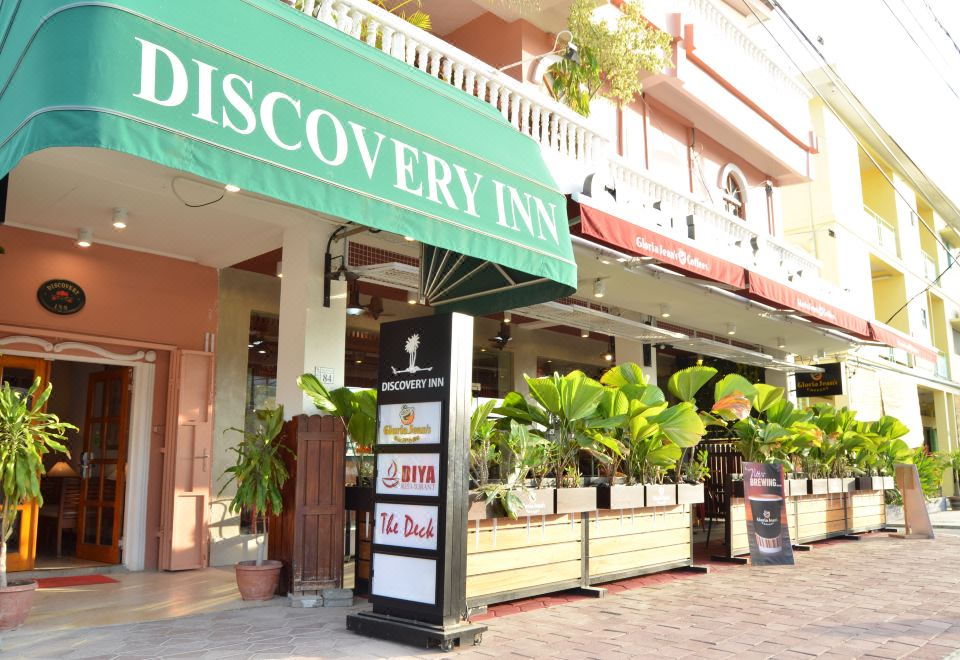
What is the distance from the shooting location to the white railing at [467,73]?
6480 mm

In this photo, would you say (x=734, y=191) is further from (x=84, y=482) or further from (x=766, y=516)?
(x=84, y=482)

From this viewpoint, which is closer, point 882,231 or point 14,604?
point 14,604

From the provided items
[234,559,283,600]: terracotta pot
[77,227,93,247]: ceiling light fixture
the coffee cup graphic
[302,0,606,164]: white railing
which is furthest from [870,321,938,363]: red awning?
[77,227,93,247]: ceiling light fixture

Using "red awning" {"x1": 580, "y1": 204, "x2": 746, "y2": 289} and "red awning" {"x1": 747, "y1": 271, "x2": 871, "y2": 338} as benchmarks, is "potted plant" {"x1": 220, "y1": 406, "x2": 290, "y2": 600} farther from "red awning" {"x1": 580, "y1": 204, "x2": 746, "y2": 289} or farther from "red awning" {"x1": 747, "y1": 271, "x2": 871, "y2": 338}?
"red awning" {"x1": 747, "y1": 271, "x2": 871, "y2": 338}

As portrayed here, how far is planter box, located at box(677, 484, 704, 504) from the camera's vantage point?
7773 mm

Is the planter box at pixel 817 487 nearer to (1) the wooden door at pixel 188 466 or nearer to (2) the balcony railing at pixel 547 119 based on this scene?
(2) the balcony railing at pixel 547 119

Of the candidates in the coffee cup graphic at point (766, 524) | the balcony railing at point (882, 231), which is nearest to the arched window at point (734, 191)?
the coffee cup graphic at point (766, 524)

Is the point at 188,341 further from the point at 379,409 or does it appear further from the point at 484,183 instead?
the point at 484,183

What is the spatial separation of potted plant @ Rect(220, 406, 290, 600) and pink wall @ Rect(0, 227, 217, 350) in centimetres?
245

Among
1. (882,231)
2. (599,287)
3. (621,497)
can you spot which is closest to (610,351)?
(599,287)

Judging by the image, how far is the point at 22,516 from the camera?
7719 mm

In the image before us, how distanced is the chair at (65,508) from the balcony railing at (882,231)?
1842 cm

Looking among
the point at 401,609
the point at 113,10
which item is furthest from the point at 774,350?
the point at 113,10

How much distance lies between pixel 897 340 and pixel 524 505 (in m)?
10.6
